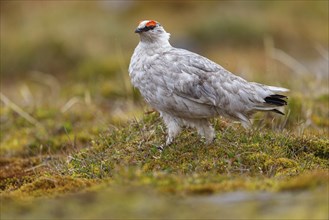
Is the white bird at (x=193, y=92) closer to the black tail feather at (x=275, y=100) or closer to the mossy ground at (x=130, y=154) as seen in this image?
the black tail feather at (x=275, y=100)

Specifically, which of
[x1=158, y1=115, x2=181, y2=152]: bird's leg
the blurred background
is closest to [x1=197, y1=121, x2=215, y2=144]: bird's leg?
[x1=158, y1=115, x2=181, y2=152]: bird's leg

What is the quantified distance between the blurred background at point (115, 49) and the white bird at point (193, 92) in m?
2.73

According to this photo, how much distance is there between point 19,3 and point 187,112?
2015cm

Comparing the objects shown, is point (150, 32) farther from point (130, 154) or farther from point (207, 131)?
point (130, 154)

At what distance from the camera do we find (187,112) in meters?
7.49

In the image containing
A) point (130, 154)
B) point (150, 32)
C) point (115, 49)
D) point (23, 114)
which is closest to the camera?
point (130, 154)

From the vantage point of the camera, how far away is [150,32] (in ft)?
26.0

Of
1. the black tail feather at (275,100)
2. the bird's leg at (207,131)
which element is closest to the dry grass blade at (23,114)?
the bird's leg at (207,131)

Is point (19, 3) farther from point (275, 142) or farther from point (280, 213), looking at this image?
point (280, 213)

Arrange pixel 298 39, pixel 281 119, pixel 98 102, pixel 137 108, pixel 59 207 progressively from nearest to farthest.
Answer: pixel 59 207
pixel 281 119
pixel 137 108
pixel 98 102
pixel 298 39

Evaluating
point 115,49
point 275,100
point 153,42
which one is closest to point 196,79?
point 153,42

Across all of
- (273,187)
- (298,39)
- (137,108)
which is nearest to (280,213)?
(273,187)

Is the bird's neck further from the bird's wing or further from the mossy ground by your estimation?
the mossy ground

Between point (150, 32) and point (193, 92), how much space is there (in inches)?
38.0
